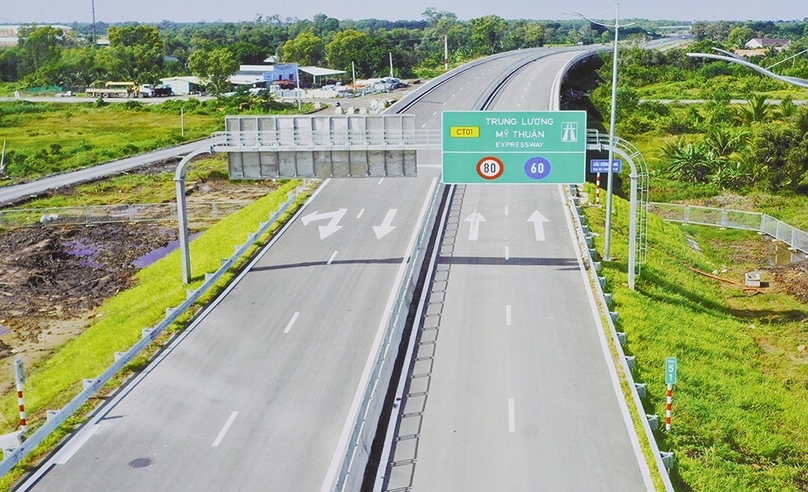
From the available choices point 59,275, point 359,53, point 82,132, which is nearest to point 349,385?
point 59,275

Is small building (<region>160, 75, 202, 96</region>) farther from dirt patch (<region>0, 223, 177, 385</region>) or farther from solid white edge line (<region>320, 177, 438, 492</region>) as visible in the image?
solid white edge line (<region>320, 177, 438, 492</region>)

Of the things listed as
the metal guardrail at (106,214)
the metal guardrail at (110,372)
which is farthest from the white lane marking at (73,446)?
the metal guardrail at (106,214)

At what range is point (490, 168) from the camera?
35.3 meters

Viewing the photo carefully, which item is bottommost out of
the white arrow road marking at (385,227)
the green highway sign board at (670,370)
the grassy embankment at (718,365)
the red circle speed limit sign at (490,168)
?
the grassy embankment at (718,365)

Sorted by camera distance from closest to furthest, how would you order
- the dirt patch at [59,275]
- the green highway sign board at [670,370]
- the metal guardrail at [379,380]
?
the metal guardrail at [379,380], the green highway sign board at [670,370], the dirt patch at [59,275]

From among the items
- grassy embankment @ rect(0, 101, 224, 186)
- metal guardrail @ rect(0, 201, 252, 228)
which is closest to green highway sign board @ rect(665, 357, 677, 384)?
metal guardrail @ rect(0, 201, 252, 228)

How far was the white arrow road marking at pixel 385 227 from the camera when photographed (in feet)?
133

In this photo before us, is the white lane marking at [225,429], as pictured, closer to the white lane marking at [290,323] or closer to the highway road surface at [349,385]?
the highway road surface at [349,385]

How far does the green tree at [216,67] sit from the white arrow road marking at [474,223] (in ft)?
245

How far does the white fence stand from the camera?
156 ft

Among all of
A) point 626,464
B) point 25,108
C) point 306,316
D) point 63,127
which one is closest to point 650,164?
point 306,316

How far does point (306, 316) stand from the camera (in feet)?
102

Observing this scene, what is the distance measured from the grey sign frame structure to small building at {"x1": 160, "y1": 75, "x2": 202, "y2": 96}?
304 ft

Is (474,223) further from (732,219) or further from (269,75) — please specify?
(269,75)
